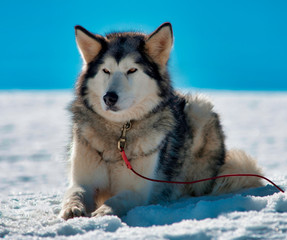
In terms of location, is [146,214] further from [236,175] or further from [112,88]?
[236,175]

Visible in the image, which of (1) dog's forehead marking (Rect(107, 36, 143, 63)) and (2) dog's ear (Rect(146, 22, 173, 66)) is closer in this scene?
(1) dog's forehead marking (Rect(107, 36, 143, 63))

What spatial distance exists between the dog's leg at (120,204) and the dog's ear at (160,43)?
1256 millimetres

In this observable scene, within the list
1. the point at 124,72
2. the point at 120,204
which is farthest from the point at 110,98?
the point at 120,204

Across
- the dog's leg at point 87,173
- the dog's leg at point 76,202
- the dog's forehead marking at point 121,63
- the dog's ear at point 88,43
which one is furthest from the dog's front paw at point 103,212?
the dog's ear at point 88,43

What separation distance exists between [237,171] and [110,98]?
5.90 feet

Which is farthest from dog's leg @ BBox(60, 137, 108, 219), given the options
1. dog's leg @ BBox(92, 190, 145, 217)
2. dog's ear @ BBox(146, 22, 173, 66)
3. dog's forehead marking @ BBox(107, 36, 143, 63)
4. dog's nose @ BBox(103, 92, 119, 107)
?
dog's ear @ BBox(146, 22, 173, 66)

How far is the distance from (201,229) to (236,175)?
1847mm

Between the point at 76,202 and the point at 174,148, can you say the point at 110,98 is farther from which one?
the point at 174,148

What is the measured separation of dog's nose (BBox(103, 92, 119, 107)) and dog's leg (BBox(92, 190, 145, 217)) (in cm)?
77

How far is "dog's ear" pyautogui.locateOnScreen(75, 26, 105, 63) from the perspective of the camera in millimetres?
3495

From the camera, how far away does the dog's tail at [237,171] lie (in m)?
4.00

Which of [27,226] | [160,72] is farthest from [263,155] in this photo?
[27,226]

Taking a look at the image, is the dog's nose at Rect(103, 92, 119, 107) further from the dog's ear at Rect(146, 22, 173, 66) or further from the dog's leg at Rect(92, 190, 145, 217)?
the dog's leg at Rect(92, 190, 145, 217)

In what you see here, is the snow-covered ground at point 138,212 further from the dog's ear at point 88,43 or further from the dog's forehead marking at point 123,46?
the dog's forehead marking at point 123,46
